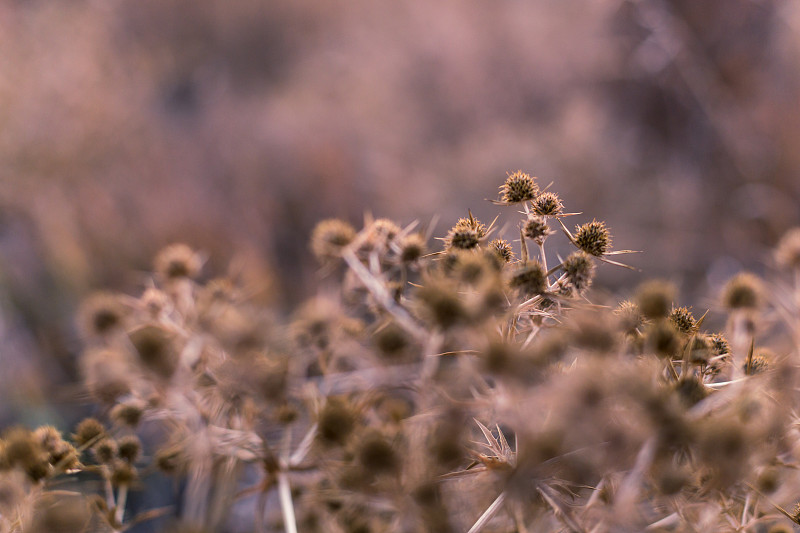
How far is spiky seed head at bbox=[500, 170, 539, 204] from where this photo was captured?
0.48 meters

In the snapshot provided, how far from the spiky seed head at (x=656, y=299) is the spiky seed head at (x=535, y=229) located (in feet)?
0.32

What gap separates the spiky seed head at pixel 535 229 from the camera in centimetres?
45

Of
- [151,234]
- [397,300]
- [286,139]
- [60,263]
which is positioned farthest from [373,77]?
[397,300]

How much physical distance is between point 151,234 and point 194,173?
473 millimetres

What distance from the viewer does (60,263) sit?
208cm

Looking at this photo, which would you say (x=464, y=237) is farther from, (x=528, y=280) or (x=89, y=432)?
(x=89, y=432)

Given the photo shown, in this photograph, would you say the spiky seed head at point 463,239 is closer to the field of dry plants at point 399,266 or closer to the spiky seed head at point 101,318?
the field of dry plants at point 399,266

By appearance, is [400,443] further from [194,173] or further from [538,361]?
[194,173]

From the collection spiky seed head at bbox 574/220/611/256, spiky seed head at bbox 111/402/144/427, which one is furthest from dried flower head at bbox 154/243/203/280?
spiky seed head at bbox 574/220/611/256

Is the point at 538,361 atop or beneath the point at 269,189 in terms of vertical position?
beneath

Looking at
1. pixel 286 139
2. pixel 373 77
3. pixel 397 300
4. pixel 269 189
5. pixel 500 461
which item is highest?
pixel 373 77

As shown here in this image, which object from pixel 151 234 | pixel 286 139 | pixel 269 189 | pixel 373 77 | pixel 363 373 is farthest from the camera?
pixel 373 77

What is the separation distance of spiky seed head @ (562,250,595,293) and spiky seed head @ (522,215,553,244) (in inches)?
1.3

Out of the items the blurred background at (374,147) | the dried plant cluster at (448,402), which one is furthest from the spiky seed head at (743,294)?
the blurred background at (374,147)
